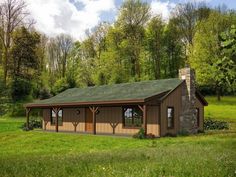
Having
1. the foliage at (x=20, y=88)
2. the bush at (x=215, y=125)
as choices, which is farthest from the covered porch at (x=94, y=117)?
the foliage at (x=20, y=88)

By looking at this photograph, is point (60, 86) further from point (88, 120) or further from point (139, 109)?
point (139, 109)

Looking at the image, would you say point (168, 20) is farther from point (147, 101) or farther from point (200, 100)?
point (147, 101)

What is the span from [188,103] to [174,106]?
76.3 inches

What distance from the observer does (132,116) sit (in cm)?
3300

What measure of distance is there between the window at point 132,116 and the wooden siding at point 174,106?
71.6 inches

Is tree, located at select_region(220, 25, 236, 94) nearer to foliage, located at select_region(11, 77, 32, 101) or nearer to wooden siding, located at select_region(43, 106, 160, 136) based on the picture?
wooden siding, located at select_region(43, 106, 160, 136)

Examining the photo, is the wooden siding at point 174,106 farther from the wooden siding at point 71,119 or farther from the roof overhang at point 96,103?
the wooden siding at point 71,119

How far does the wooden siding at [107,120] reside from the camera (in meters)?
31.8

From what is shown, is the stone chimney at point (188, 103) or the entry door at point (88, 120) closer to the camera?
the stone chimney at point (188, 103)

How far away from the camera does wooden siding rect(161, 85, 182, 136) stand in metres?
→ 31.7

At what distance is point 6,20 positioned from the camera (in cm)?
6731

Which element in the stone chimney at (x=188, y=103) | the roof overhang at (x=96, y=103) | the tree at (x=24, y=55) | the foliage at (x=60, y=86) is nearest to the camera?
the roof overhang at (x=96, y=103)

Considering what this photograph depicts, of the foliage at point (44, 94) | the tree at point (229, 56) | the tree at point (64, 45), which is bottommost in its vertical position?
the tree at point (229, 56)

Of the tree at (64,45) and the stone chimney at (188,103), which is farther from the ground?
the tree at (64,45)
